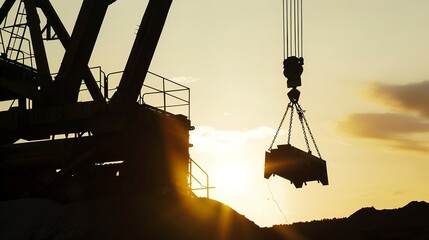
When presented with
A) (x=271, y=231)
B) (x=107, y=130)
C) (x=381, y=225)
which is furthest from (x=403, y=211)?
(x=107, y=130)

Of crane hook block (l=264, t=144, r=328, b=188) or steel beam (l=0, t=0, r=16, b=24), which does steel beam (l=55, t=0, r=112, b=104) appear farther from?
crane hook block (l=264, t=144, r=328, b=188)

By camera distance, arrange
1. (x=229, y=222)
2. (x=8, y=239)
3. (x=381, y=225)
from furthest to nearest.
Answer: (x=381, y=225) < (x=229, y=222) < (x=8, y=239)

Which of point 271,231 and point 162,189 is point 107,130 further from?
point 271,231

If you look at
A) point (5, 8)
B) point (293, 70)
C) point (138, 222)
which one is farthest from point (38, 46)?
point (293, 70)

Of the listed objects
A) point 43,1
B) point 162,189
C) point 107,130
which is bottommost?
point 162,189

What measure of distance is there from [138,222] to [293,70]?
576cm

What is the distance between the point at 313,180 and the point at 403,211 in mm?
8969

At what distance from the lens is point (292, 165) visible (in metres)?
22.0

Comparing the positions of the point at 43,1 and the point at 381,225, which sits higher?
the point at 43,1

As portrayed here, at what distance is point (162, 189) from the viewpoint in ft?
78.5

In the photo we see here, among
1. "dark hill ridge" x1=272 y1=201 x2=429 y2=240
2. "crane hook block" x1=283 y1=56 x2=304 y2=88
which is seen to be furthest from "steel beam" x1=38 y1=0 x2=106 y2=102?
"dark hill ridge" x1=272 y1=201 x2=429 y2=240

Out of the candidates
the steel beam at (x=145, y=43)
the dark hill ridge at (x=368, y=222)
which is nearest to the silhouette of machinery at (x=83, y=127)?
the steel beam at (x=145, y=43)

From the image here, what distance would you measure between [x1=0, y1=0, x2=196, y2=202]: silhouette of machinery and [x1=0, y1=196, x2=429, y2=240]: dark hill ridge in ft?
3.64

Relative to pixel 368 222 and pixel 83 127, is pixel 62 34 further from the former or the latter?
pixel 368 222
